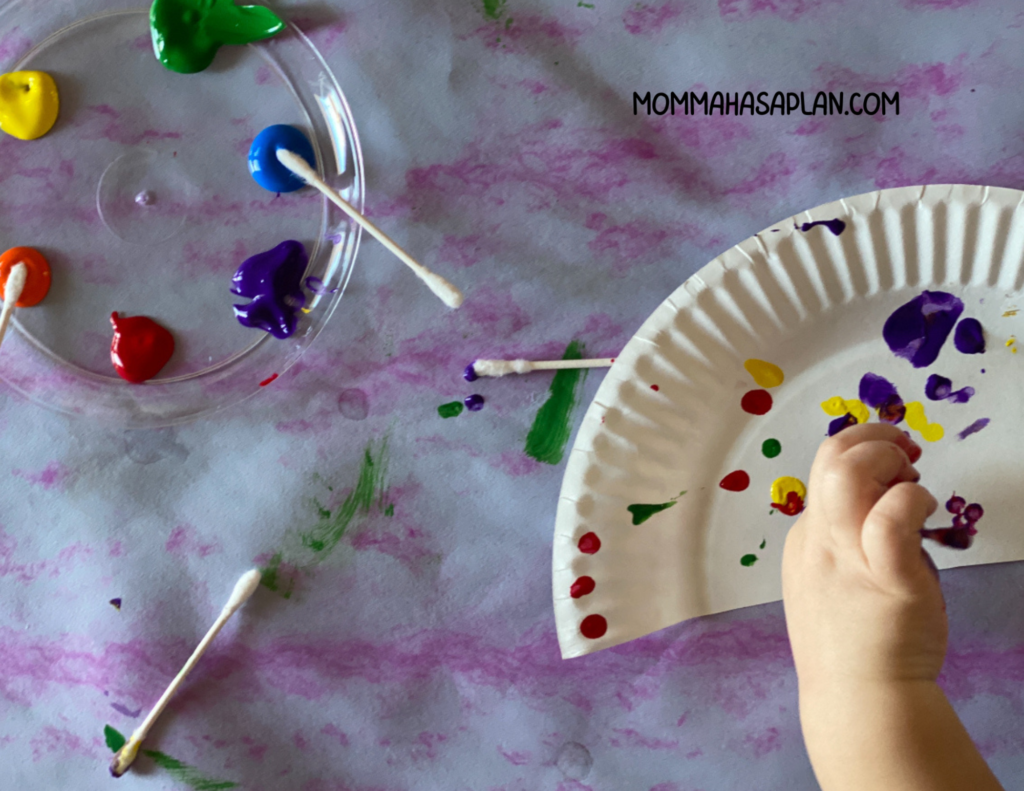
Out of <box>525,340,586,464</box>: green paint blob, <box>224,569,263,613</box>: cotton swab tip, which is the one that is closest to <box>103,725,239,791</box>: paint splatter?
<box>224,569,263,613</box>: cotton swab tip

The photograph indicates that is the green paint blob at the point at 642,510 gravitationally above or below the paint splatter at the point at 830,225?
below

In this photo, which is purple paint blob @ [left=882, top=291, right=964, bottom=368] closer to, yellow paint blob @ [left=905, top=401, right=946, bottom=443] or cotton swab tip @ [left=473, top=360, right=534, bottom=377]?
yellow paint blob @ [left=905, top=401, right=946, bottom=443]

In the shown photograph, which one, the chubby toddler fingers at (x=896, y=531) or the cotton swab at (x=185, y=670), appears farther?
the cotton swab at (x=185, y=670)

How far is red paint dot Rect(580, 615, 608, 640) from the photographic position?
56 centimetres

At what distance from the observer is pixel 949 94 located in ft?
1.90

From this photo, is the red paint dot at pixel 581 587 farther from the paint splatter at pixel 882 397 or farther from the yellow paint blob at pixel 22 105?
the yellow paint blob at pixel 22 105

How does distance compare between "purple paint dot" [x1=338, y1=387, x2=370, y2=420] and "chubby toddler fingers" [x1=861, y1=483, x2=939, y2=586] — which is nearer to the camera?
"chubby toddler fingers" [x1=861, y1=483, x2=939, y2=586]

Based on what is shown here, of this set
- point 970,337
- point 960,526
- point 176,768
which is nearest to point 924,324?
point 970,337

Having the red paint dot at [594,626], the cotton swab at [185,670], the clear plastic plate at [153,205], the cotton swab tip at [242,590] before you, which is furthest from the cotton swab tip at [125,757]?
the red paint dot at [594,626]

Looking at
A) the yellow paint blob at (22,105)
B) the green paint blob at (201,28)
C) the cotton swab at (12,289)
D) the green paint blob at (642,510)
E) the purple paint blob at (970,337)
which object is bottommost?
the green paint blob at (642,510)

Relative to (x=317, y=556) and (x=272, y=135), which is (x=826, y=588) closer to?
(x=317, y=556)

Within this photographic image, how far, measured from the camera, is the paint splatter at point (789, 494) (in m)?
0.57

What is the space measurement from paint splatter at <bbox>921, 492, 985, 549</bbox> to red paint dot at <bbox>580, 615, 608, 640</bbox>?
25 centimetres

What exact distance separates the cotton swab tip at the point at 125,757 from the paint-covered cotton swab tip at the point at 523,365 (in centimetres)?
39
